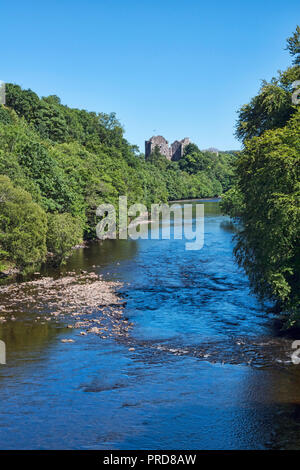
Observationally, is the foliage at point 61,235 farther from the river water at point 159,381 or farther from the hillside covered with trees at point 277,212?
the hillside covered with trees at point 277,212

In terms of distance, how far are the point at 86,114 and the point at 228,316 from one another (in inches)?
4651

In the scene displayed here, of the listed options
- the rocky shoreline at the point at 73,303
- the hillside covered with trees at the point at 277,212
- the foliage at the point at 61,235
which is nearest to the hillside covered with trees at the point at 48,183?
the foliage at the point at 61,235

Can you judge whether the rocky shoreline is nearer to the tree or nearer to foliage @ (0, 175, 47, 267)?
foliage @ (0, 175, 47, 267)

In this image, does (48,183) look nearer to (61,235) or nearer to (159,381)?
(61,235)

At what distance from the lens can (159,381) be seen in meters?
19.9

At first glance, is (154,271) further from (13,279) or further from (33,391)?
(33,391)

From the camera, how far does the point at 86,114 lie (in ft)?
449

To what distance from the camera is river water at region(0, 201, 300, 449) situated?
1562cm

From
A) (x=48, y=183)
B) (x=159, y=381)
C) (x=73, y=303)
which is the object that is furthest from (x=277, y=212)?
(x=48, y=183)

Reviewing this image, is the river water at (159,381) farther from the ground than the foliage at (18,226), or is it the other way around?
the foliage at (18,226)

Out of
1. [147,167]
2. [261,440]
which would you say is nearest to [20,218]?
[261,440]

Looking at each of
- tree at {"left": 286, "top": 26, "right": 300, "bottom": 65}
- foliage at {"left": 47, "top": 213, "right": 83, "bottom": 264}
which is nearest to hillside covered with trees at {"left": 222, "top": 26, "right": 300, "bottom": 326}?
tree at {"left": 286, "top": 26, "right": 300, "bottom": 65}

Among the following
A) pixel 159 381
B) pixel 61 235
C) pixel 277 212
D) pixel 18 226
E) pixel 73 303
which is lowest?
pixel 159 381

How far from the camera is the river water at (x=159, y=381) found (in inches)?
615
